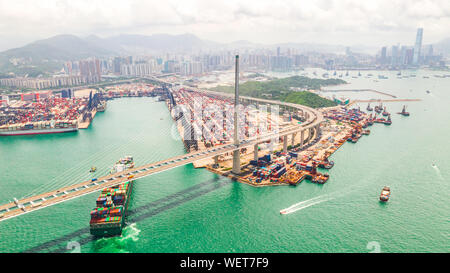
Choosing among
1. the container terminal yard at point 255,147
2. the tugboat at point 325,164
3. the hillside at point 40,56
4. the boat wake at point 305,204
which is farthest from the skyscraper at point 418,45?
the hillside at point 40,56

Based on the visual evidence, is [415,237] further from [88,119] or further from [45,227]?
[88,119]

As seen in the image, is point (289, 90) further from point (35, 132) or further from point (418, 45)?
point (418, 45)

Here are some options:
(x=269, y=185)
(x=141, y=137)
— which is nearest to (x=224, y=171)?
(x=269, y=185)

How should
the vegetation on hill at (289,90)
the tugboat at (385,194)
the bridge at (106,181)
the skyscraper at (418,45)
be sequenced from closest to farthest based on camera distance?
1. the bridge at (106,181)
2. the tugboat at (385,194)
3. the vegetation on hill at (289,90)
4. the skyscraper at (418,45)

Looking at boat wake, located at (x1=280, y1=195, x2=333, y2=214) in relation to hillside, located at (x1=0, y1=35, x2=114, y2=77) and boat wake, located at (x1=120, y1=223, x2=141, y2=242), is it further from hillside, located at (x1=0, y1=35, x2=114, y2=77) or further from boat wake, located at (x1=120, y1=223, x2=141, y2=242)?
hillside, located at (x1=0, y1=35, x2=114, y2=77)

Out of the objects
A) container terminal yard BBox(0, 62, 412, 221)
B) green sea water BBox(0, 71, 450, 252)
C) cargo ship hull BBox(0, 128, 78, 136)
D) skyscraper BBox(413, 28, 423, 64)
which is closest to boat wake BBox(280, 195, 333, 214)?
green sea water BBox(0, 71, 450, 252)

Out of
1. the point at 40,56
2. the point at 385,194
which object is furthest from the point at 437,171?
the point at 40,56

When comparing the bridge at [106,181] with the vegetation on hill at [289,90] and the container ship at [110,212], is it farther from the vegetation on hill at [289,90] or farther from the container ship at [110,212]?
the vegetation on hill at [289,90]
